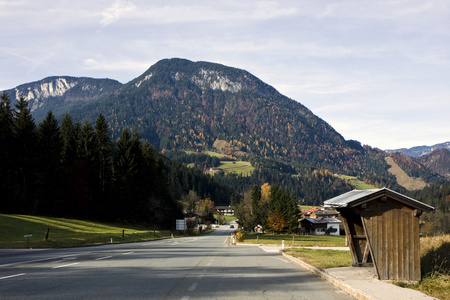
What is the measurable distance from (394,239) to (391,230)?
0.95 ft

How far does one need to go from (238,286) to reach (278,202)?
285ft

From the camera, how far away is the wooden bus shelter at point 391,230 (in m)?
12.4

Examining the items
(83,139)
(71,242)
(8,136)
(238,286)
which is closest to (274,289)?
(238,286)

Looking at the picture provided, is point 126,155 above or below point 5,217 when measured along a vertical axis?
above

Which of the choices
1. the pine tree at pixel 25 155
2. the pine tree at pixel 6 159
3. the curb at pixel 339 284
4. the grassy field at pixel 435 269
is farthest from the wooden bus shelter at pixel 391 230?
the pine tree at pixel 25 155

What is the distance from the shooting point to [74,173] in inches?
2682

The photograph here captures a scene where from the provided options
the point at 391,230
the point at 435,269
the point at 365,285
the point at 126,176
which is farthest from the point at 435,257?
the point at 126,176

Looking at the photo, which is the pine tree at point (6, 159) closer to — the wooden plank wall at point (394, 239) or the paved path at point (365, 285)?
the paved path at point (365, 285)

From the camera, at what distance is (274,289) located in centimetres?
1117

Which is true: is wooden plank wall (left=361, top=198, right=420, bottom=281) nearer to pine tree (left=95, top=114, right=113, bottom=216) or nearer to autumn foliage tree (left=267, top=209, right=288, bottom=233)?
pine tree (left=95, top=114, right=113, bottom=216)

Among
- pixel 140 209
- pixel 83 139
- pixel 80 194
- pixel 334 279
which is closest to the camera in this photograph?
pixel 334 279

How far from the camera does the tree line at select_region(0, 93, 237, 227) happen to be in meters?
59.7

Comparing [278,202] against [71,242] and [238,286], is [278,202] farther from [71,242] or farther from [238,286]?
[238,286]

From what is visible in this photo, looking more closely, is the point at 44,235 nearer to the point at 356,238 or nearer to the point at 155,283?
the point at 155,283
